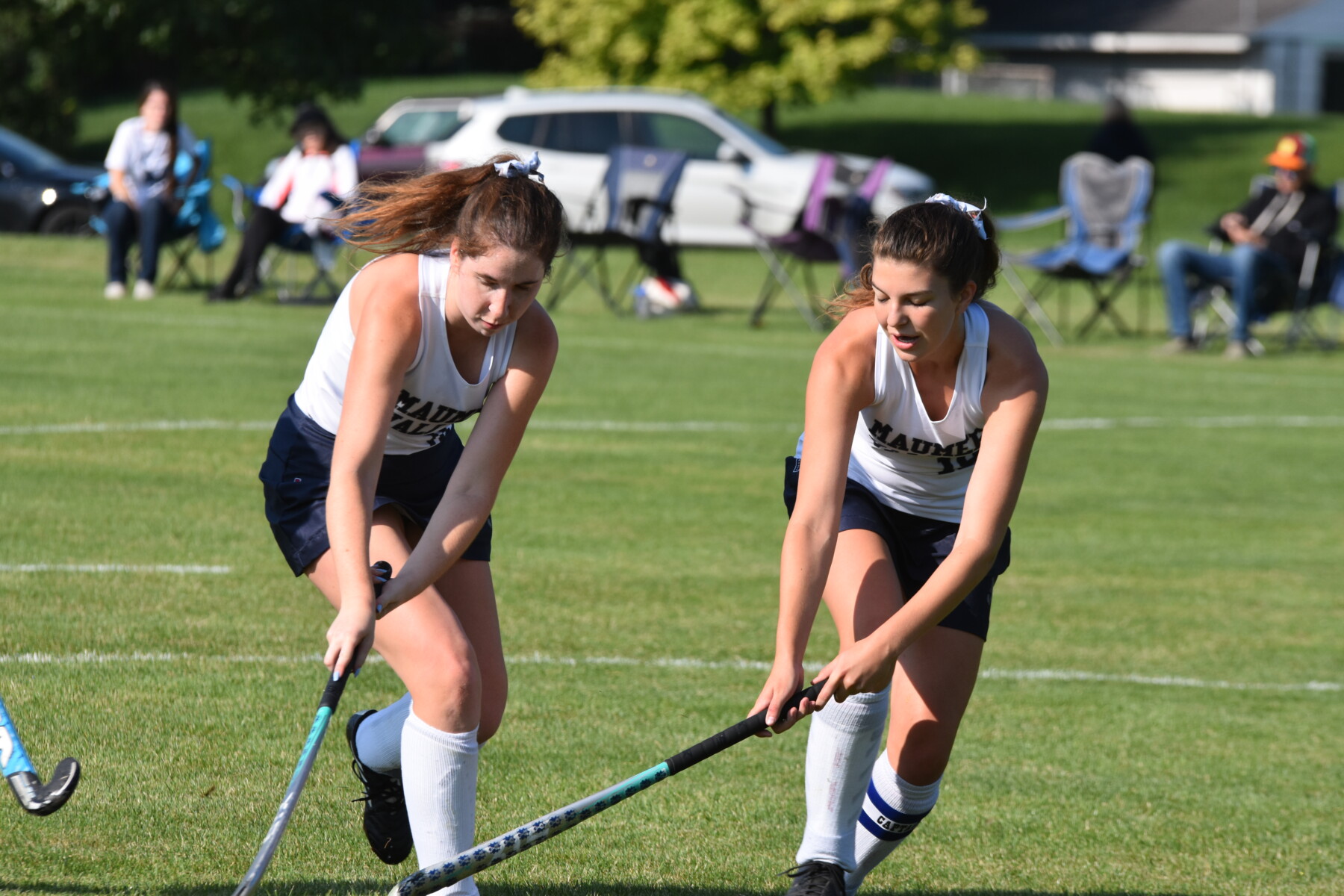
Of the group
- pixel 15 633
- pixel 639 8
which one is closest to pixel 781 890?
pixel 15 633

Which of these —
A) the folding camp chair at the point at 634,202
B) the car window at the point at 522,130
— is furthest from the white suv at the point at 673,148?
the folding camp chair at the point at 634,202

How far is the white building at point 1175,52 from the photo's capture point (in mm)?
50500

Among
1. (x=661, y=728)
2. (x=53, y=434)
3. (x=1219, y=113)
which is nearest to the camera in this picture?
(x=661, y=728)

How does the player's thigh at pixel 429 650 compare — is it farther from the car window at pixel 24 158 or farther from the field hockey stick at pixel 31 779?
the car window at pixel 24 158

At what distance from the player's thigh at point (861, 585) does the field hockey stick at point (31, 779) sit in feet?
5.37

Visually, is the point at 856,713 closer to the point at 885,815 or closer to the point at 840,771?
the point at 840,771

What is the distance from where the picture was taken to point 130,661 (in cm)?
533

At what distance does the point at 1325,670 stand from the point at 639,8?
28174 mm

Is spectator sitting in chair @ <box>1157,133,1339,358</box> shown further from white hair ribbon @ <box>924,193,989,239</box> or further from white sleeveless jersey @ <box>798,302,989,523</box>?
white hair ribbon @ <box>924,193,989,239</box>

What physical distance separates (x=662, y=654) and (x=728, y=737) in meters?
2.47

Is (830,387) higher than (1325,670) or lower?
higher

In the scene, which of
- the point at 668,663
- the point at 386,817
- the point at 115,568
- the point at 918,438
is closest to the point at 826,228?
the point at 115,568

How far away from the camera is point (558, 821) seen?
134 inches

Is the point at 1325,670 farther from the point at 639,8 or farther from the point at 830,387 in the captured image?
the point at 639,8
